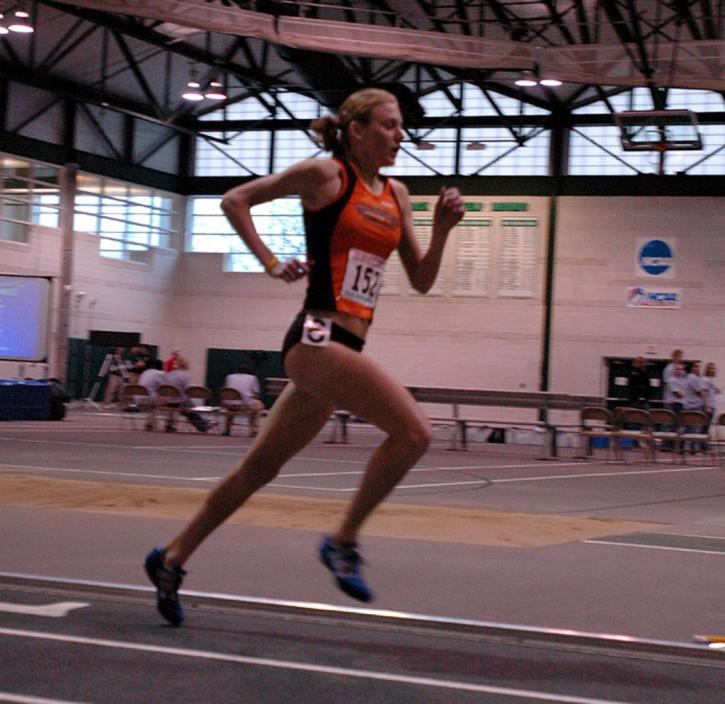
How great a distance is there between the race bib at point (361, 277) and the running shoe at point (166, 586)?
1.14m

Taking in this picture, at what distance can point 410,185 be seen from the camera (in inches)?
1421

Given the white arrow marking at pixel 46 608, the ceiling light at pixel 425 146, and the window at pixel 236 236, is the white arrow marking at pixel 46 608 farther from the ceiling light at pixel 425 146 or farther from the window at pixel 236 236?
the window at pixel 236 236

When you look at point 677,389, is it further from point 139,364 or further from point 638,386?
point 139,364

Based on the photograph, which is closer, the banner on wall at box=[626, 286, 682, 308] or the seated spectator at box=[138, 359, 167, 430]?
the seated spectator at box=[138, 359, 167, 430]

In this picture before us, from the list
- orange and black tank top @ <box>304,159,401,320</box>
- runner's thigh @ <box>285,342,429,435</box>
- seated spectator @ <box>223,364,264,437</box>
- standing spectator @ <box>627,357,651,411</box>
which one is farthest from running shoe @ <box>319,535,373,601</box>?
standing spectator @ <box>627,357,651,411</box>

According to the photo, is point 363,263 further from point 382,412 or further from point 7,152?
point 7,152

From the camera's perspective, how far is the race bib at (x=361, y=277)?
4340mm

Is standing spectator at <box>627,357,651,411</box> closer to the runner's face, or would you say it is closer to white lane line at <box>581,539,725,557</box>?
white lane line at <box>581,539,725,557</box>

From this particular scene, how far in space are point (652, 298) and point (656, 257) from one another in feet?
3.56

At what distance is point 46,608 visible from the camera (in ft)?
15.5

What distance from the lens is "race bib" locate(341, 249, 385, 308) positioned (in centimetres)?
434

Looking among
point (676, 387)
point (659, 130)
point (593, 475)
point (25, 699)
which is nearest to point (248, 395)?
point (676, 387)

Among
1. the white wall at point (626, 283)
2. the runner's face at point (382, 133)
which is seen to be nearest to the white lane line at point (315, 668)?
the runner's face at point (382, 133)

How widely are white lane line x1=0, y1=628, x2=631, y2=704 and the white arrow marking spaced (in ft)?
1.00
